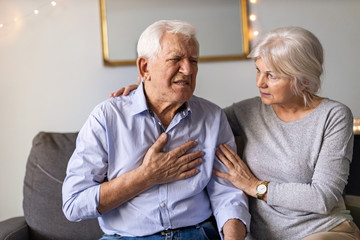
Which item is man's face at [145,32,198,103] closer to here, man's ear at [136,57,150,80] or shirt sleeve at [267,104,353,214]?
man's ear at [136,57,150,80]

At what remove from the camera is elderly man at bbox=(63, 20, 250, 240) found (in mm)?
1526

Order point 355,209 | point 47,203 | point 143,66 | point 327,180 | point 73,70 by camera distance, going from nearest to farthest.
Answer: point 327,180 → point 143,66 → point 355,209 → point 47,203 → point 73,70

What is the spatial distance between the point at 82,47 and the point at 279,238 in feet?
4.86

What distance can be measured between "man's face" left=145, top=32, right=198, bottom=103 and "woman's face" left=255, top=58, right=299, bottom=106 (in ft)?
0.96

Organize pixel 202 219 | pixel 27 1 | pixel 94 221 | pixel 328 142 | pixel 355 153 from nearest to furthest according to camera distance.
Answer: pixel 328 142 → pixel 202 219 → pixel 94 221 → pixel 355 153 → pixel 27 1

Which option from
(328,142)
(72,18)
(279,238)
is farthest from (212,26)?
(279,238)

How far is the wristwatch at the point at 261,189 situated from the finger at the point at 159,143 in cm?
43

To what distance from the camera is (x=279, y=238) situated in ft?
5.35

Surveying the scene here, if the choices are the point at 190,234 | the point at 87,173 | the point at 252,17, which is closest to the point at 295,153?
the point at 190,234

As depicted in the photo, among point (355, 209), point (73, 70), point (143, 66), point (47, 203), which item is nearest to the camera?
point (143, 66)

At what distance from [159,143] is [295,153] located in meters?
0.57

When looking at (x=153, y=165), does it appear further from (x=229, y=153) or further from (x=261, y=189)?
(x=261, y=189)

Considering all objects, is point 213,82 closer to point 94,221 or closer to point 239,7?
point 239,7

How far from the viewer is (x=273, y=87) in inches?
63.6
